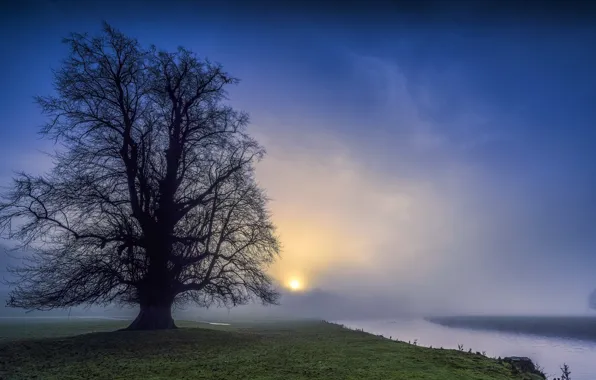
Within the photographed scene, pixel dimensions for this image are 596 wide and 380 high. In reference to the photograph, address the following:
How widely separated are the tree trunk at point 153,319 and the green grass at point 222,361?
13.6 ft

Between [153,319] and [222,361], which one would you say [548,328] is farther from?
[222,361]

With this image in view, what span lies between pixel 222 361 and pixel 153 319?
1082 cm

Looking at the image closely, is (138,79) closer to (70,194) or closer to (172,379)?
(70,194)

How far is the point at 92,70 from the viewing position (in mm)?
22016

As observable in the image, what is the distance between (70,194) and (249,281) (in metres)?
11.0

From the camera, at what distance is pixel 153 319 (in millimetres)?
21344

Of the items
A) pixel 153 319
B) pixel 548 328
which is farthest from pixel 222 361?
pixel 548 328

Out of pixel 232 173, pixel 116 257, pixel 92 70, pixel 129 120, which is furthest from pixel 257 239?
pixel 92 70

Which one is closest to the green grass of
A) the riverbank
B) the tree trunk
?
the tree trunk

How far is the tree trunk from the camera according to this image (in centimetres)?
2116

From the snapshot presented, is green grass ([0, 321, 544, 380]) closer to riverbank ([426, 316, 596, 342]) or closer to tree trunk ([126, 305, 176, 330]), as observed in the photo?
tree trunk ([126, 305, 176, 330])

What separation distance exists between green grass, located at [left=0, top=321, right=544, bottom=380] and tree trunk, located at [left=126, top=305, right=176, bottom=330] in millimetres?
4150

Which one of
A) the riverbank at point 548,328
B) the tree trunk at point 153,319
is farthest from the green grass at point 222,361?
the riverbank at point 548,328

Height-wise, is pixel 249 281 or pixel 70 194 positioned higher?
pixel 70 194
